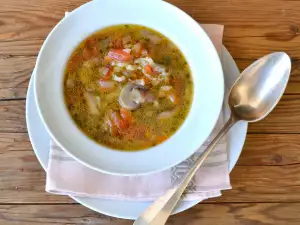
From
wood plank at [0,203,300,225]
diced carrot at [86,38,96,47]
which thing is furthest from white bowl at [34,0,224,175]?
wood plank at [0,203,300,225]

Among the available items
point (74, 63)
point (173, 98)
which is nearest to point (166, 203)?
point (173, 98)

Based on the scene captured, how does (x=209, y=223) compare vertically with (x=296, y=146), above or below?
below

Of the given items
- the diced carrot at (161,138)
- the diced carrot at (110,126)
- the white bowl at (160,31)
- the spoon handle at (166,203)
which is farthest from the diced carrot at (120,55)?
the spoon handle at (166,203)

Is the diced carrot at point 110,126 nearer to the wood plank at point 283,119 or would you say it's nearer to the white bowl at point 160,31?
the white bowl at point 160,31

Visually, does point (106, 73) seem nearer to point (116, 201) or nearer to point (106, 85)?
point (106, 85)

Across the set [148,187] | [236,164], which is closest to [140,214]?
[148,187]

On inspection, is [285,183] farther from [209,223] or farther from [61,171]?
[61,171]

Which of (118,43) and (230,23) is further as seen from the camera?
(230,23)
